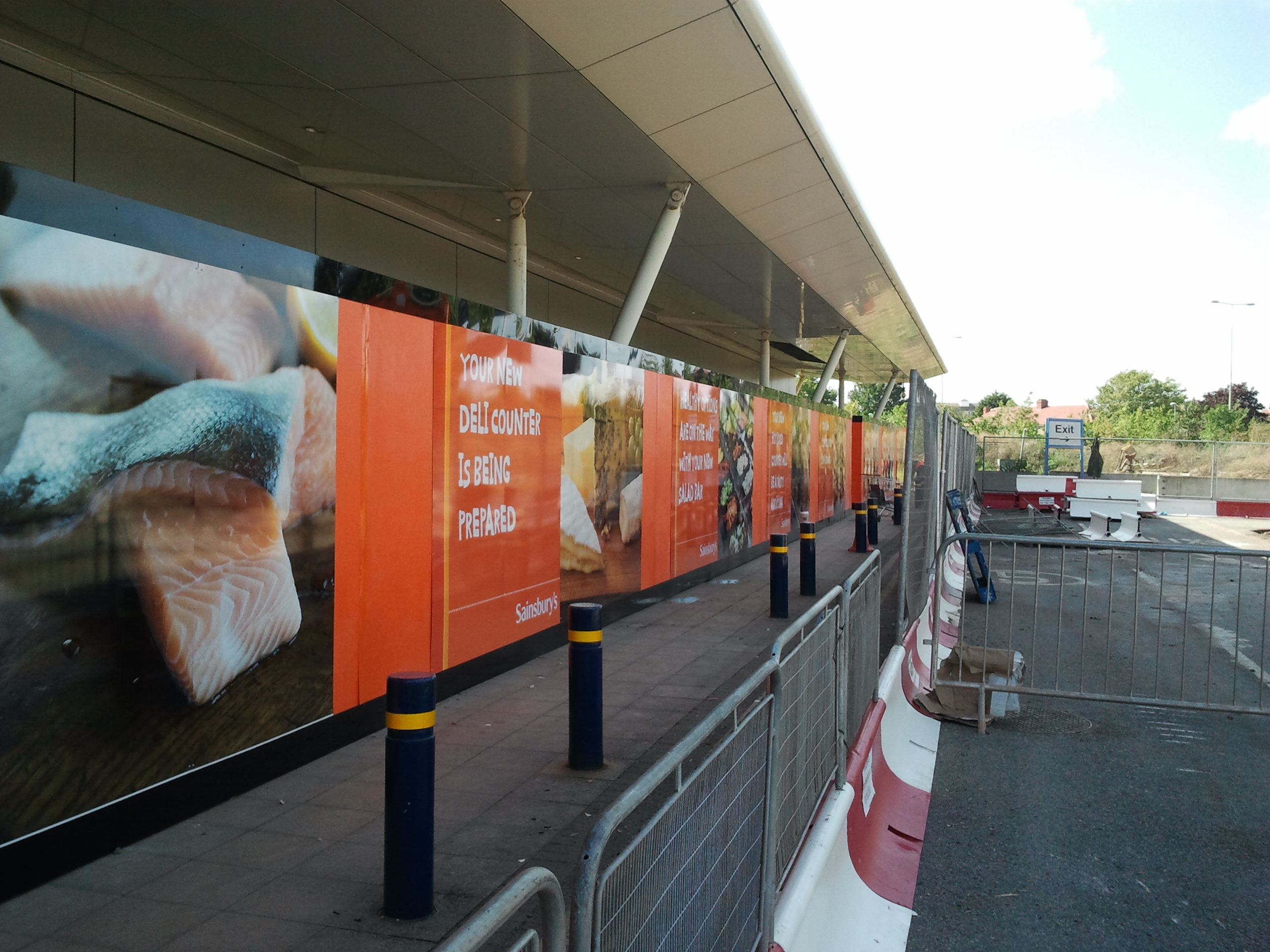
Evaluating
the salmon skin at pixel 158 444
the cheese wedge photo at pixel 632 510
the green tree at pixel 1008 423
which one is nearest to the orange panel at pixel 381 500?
the salmon skin at pixel 158 444

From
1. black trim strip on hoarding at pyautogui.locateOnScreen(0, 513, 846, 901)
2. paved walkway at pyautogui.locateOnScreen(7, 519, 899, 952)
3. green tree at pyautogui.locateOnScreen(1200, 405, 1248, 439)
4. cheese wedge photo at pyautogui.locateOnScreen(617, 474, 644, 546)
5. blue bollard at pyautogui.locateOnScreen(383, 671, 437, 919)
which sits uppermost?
green tree at pyautogui.locateOnScreen(1200, 405, 1248, 439)

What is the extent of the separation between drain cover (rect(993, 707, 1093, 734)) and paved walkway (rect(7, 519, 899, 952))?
81.8 inches

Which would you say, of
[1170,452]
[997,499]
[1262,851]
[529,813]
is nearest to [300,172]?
[529,813]

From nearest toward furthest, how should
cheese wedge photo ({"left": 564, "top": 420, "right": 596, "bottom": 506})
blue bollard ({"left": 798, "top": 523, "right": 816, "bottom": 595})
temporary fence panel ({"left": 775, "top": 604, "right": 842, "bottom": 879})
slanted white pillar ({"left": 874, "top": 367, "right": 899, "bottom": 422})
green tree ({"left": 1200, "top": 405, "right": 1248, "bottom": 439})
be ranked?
temporary fence panel ({"left": 775, "top": 604, "right": 842, "bottom": 879}) → cheese wedge photo ({"left": 564, "top": 420, "right": 596, "bottom": 506}) → blue bollard ({"left": 798, "top": 523, "right": 816, "bottom": 595}) → slanted white pillar ({"left": 874, "top": 367, "right": 899, "bottom": 422}) → green tree ({"left": 1200, "top": 405, "right": 1248, "bottom": 439})

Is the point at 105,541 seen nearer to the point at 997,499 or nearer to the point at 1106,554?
the point at 1106,554

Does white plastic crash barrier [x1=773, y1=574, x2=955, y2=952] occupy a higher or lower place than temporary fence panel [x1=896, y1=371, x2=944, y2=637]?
lower

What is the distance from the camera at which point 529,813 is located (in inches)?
176

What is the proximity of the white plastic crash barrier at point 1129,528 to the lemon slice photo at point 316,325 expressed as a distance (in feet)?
68.0

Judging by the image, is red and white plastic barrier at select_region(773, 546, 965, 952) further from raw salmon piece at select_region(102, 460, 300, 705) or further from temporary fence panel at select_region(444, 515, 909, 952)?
raw salmon piece at select_region(102, 460, 300, 705)

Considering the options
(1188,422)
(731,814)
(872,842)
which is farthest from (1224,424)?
(731,814)

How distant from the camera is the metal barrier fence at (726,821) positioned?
1.67 metres

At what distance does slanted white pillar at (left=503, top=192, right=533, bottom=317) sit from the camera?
12930mm

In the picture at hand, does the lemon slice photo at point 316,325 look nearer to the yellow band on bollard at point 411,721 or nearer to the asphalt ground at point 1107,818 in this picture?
the yellow band on bollard at point 411,721

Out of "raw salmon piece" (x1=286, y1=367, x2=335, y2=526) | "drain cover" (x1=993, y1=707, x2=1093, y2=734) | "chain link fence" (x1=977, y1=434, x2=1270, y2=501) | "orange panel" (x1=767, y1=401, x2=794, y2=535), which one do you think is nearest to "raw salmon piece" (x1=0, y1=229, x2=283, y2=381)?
"raw salmon piece" (x1=286, y1=367, x2=335, y2=526)
